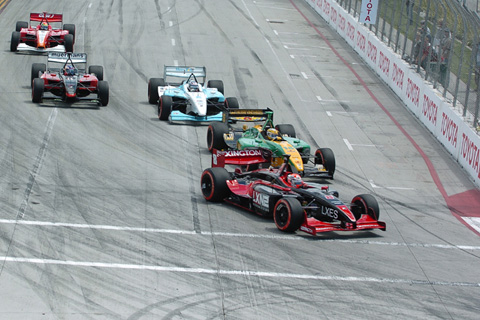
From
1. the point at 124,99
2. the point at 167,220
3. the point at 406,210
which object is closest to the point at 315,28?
the point at 124,99

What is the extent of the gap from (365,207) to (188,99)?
1024 centimetres

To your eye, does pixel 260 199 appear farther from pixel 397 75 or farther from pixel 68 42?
pixel 68 42

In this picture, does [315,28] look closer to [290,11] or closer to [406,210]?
[290,11]

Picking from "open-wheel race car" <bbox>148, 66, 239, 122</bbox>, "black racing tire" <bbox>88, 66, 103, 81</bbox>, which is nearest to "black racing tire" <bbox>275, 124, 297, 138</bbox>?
"open-wheel race car" <bbox>148, 66, 239, 122</bbox>

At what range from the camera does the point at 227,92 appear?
3002 cm

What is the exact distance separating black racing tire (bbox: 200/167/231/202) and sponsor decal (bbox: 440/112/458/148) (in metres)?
9.48

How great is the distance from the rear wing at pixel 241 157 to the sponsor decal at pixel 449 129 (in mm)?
7305

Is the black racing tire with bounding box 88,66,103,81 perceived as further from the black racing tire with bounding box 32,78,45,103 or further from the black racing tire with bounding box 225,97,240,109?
the black racing tire with bounding box 225,97,240,109

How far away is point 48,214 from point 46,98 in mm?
10504

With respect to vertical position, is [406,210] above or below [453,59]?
below

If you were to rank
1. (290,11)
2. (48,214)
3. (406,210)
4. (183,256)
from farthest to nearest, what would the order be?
(290,11) → (406,210) → (48,214) → (183,256)

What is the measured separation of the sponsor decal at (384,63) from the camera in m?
32.9

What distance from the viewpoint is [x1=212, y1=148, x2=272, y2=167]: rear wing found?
65.7 feet

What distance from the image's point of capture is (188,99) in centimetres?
2602
